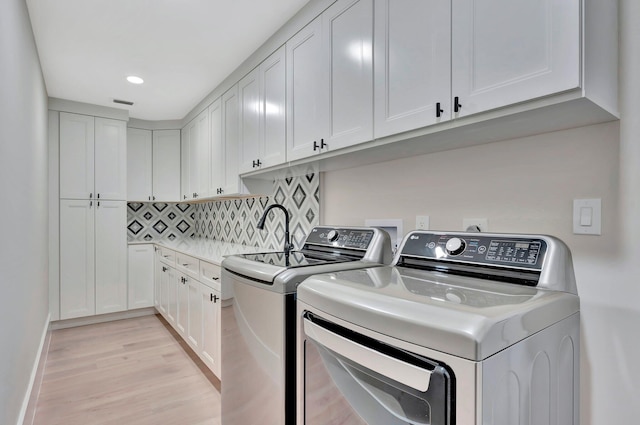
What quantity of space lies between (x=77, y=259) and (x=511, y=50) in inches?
168

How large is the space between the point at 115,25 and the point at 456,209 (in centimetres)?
228

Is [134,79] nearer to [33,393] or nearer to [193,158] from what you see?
[193,158]

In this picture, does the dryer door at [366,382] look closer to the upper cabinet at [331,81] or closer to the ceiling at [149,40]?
the upper cabinet at [331,81]

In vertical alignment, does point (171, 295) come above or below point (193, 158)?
below

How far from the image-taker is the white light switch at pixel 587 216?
41.4 inches

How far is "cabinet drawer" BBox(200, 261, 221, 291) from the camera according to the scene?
7.40 feet

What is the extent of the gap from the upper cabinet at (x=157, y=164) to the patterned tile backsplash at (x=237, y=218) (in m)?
0.36

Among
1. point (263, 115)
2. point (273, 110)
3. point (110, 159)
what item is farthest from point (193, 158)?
point (273, 110)

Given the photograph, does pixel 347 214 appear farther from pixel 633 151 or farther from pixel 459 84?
pixel 633 151

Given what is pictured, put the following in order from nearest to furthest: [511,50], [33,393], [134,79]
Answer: [511,50] < [33,393] < [134,79]

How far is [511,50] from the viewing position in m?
0.98

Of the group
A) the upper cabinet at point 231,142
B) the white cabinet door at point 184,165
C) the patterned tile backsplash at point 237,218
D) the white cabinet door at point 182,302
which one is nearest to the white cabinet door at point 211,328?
the white cabinet door at point 182,302

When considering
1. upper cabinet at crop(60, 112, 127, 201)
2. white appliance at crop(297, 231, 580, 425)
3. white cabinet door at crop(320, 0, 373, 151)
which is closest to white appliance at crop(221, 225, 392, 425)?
white appliance at crop(297, 231, 580, 425)

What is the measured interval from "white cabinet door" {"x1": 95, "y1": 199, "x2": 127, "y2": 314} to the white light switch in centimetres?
422
